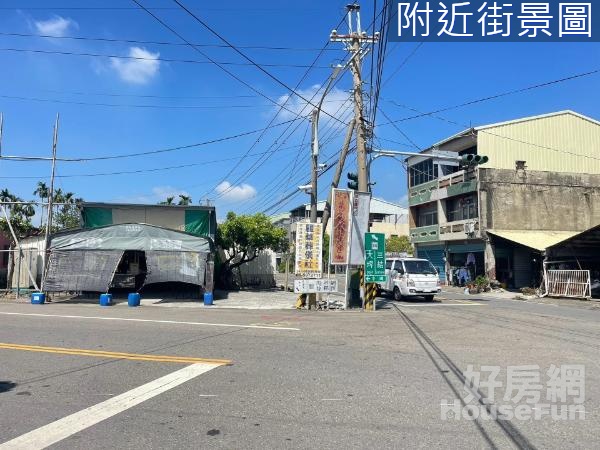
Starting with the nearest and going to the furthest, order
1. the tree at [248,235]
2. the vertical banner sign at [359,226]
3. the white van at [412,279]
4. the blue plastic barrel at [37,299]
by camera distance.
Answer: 1. the vertical banner sign at [359,226]
2. the blue plastic barrel at [37,299]
3. the white van at [412,279]
4. the tree at [248,235]

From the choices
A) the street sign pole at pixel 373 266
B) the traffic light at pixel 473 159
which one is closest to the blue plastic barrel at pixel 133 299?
the street sign pole at pixel 373 266

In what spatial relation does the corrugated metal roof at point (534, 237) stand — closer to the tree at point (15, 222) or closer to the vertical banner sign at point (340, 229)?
the vertical banner sign at point (340, 229)

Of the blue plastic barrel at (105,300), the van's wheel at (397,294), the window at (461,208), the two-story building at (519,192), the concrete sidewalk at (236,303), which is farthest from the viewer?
the window at (461,208)

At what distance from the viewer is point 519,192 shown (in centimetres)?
3556

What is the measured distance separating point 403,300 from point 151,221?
1342cm

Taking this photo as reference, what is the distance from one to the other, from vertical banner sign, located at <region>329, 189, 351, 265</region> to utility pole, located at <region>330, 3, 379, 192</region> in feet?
4.29

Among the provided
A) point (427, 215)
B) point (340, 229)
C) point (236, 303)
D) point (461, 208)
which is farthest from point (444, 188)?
point (236, 303)

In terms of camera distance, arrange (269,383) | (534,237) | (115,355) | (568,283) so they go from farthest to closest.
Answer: (534,237) < (568,283) < (115,355) < (269,383)

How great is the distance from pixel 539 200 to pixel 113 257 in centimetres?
2860

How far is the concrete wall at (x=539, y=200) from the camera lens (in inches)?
1373

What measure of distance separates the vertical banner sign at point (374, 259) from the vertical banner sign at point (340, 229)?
2.75 ft

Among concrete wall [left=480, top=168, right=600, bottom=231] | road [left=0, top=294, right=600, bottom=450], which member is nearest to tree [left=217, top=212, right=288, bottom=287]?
road [left=0, top=294, right=600, bottom=450]

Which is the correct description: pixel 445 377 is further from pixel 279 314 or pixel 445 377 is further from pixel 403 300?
pixel 403 300

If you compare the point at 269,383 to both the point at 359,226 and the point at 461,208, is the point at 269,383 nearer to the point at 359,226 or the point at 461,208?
the point at 359,226
